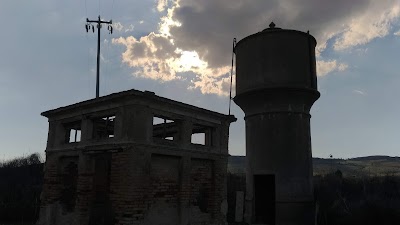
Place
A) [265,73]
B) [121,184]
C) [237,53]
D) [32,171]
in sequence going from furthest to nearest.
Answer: [32,171], [237,53], [265,73], [121,184]

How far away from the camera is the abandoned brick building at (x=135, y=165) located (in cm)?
909

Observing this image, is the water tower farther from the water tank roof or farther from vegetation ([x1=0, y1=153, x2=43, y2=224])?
vegetation ([x1=0, y1=153, x2=43, y2=224])

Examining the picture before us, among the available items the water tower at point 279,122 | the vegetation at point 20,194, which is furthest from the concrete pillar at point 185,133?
the vegetation at point 20,194

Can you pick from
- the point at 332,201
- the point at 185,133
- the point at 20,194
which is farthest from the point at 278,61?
the point at 20,194

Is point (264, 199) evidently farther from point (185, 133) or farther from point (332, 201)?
point (185, 133)

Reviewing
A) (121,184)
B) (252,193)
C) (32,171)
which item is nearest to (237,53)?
(252,193)

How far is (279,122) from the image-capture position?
13.5 meters

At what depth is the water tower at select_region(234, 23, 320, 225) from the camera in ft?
43.0

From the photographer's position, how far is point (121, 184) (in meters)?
8.98

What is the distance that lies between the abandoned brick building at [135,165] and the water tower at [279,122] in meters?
2.14

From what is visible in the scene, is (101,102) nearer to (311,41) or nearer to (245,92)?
(245,92)

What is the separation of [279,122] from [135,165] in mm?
6621

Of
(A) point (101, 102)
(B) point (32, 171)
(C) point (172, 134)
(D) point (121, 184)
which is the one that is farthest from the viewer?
(B) point (32, 171)

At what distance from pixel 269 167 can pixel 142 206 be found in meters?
6.06
